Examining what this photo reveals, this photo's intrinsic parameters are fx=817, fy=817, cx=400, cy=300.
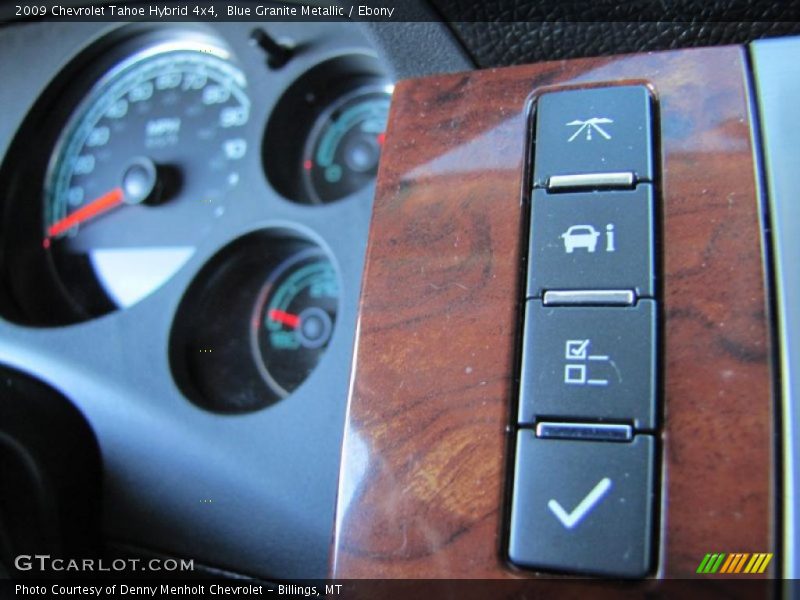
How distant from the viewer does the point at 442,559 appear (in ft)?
1.32

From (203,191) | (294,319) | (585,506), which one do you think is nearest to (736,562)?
(585,506)

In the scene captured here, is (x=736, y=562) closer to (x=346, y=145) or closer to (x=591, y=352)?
(x=591, y=352)

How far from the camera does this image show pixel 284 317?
71 centimetres

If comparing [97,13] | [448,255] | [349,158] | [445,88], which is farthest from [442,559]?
[97,13]

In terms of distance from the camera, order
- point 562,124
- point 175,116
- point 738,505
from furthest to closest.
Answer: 1. point 175,116
2. point 562,124
3. point 738,505

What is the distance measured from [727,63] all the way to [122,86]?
62 centimetres

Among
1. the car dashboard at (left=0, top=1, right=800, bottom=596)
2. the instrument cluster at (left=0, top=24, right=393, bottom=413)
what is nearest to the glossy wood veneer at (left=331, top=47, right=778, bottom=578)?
the car dashboard at (left=0, top=1, right=800, bottom=596)

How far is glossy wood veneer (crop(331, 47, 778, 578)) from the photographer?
0.38 metres

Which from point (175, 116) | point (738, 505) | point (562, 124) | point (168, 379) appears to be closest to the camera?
point (738, 505)

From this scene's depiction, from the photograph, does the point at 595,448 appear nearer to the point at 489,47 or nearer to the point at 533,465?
the point at 533,465

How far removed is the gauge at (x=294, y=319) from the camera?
2.22ft

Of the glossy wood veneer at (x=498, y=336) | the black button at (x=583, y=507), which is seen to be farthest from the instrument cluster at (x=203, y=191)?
the black button at (x=583, y=507)

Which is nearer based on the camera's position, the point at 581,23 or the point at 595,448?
the point at 595,448

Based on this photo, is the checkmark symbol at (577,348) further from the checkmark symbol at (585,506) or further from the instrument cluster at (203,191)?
the instrument cluster at (203,191)
